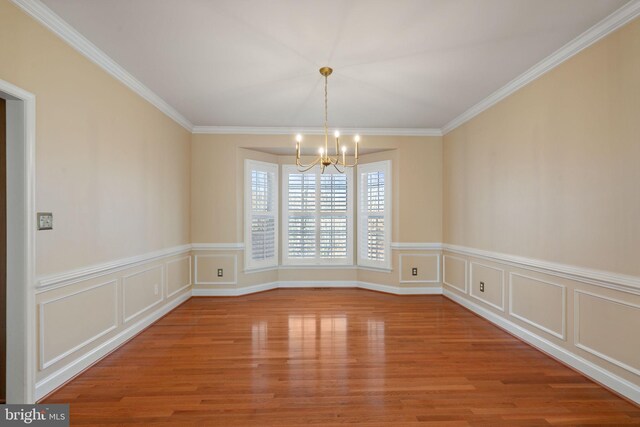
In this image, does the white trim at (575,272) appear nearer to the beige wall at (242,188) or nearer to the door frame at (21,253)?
the beige wall at (242,188)

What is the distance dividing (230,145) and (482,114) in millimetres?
3608

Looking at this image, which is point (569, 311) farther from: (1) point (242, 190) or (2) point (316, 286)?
(1) point (242, 190)

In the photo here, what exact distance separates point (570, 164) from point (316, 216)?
375 centimetres

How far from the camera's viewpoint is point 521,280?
11.1ft

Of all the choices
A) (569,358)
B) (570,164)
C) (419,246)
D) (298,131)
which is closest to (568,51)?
(570,164)

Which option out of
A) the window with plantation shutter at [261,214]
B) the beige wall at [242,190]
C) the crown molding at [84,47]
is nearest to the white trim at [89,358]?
the beige wall at [242,190]

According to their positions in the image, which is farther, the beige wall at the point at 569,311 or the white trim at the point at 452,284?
the white trim at the point at 452,284

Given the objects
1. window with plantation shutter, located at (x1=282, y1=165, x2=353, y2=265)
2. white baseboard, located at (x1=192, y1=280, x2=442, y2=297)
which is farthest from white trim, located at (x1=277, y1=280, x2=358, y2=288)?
window with plantation shutter, located at (x1=282, y1=165, x2=353, y2=265)

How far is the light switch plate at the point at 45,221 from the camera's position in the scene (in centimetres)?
226

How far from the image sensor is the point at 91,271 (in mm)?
2766

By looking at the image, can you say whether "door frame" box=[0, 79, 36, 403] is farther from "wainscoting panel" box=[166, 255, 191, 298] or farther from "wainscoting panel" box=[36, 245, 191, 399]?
"wainscoting panel" box=[166, 255, 191, 298]

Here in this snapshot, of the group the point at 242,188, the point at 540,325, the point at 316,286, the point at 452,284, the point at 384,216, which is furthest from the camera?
the point at 316,286

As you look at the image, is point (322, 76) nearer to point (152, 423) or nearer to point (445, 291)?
point (152, 423)

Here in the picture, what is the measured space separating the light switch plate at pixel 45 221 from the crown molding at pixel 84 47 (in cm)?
134
